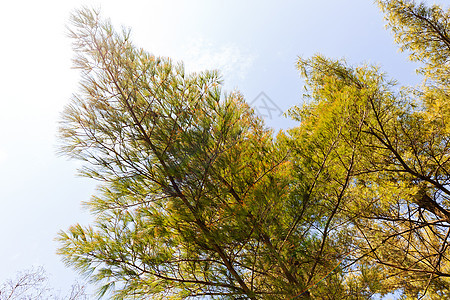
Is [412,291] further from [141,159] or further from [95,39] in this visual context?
[95,39]

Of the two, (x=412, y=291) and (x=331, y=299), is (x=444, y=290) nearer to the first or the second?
(x=412, y=291)

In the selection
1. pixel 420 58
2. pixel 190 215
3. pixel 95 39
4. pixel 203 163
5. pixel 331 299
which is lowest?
pixel 331 299

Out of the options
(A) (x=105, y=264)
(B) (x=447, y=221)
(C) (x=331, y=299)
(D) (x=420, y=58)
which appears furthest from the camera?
(D) (x=420, y=58)

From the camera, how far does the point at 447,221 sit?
3582 millimetres

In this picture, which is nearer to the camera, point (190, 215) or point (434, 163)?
point (190, 215)

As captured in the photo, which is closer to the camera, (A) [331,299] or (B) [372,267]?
(A) [331,299]

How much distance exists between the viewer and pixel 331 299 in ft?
9.50

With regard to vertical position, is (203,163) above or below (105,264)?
above

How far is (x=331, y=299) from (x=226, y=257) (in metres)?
1.55

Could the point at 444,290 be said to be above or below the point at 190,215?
below

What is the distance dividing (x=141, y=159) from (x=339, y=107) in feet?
7.25

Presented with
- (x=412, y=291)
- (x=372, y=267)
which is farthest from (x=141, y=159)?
(x=412, y=291)

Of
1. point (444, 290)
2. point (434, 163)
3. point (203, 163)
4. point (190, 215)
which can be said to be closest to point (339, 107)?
point (203, 163)

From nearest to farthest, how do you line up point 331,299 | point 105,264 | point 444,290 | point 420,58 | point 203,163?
point 105,264 → point 203,163 → point 331,299 → point 444,290 → point 420,58
